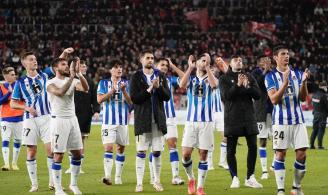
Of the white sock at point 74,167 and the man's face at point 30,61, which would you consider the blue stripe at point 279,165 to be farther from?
the man's face at point 30,61

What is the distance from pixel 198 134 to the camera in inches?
563

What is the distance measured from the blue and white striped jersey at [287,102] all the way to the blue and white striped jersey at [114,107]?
367 centimetres

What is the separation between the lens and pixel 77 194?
14070mm

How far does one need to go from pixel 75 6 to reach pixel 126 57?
6.77 m

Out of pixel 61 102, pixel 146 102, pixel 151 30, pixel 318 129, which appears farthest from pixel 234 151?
pixel 151 30

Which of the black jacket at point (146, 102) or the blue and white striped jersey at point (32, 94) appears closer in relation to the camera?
the black jacket at point (146, 102)

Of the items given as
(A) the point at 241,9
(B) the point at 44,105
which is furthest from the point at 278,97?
(A) the point at 241,9

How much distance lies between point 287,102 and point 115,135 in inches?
158

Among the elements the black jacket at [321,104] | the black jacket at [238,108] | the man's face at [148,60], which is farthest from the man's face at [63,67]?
the black jacket at [321,104]

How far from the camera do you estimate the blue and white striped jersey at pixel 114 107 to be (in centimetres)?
1592

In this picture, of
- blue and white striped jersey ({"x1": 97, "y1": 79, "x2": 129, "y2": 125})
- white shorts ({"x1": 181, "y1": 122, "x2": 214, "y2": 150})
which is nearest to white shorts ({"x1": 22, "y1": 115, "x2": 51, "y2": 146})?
blue and white striped jersey ({"x1": 97, "y1": 79, "x2": 129, "y2": 125})

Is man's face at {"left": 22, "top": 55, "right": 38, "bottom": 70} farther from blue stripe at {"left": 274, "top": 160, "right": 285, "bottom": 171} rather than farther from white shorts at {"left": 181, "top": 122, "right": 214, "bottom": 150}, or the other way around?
blue stripe at {"left": 274, "top": 160, "right": 285, "bottom": 171}

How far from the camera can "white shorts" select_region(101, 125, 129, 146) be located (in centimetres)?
1581

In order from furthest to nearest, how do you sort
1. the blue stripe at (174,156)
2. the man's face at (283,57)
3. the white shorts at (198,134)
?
the blue stripe at (174,156) → the white shorts at (198,134) → the man's face at (283,57)
